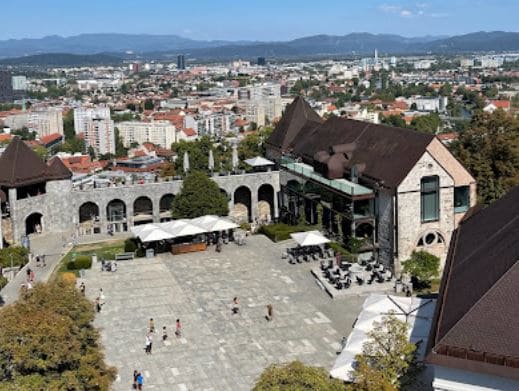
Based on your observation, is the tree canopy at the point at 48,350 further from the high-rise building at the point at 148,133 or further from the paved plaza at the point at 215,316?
the high-rise building at the point at 148,133

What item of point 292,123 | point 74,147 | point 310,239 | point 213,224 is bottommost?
point 74,147

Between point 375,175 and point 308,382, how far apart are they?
95.9 feet

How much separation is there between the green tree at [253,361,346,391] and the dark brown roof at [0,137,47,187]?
129 feet

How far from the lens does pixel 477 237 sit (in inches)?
1009

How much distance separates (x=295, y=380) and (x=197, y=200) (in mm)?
35448

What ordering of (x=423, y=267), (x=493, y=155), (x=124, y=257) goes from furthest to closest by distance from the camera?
(x=493, y=155) < (x=124, y=257) < (x=423, y=267)

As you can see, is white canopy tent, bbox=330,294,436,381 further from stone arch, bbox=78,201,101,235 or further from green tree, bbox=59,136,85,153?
green tree, bbox=59,136,85,153

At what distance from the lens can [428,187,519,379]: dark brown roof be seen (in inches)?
727

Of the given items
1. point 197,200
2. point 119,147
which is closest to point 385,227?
point 197,200

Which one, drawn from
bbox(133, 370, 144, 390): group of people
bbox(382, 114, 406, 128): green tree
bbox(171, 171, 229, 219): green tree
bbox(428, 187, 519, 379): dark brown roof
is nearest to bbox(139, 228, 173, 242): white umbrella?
bbox(171, 171, 229, 219): green tree

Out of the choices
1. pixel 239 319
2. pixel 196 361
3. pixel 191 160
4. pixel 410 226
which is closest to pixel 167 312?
pixel 239 319

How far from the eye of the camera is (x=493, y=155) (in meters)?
54.1

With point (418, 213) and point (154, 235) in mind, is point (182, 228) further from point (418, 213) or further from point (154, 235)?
point (418, 213)

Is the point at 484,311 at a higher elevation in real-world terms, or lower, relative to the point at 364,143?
lower
